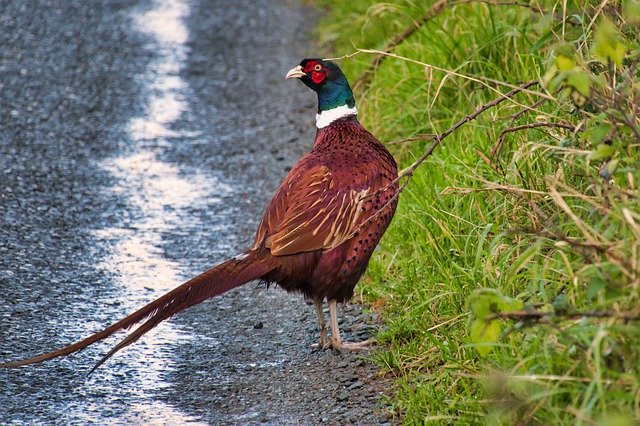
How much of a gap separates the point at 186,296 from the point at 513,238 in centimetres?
116

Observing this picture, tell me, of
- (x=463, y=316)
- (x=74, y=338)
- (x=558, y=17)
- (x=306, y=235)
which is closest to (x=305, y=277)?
(x=306, y=235)

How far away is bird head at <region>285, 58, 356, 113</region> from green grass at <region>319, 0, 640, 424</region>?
465 millimetres

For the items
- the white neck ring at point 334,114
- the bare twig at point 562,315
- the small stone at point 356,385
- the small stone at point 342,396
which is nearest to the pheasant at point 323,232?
the white neck ring at point 334,114

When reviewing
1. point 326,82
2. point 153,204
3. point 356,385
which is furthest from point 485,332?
point 153,204

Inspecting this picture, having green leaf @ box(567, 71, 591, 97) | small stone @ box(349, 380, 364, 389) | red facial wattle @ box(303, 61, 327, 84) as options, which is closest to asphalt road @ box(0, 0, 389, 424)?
small stone @ box(349, 380, 364, 389)

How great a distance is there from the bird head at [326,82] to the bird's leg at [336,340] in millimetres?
870

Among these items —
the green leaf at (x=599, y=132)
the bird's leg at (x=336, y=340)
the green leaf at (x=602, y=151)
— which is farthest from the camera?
the bird's leg at (x=336, y=340)

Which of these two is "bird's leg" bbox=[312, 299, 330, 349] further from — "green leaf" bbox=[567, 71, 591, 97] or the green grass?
"green leaf" bbox=[567, 71, 591, 97]

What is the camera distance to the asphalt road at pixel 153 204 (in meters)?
3.96

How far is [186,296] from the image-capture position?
3.91 meters

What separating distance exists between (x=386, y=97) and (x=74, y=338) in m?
2.56

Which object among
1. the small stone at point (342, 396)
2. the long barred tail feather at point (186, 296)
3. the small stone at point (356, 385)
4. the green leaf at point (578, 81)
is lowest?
the small stone at point (356, 385)

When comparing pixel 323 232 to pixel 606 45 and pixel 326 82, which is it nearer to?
pixel 326 82

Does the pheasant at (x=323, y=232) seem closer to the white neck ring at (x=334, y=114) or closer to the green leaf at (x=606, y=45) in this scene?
the white neck ring at (x=334, y=114)
